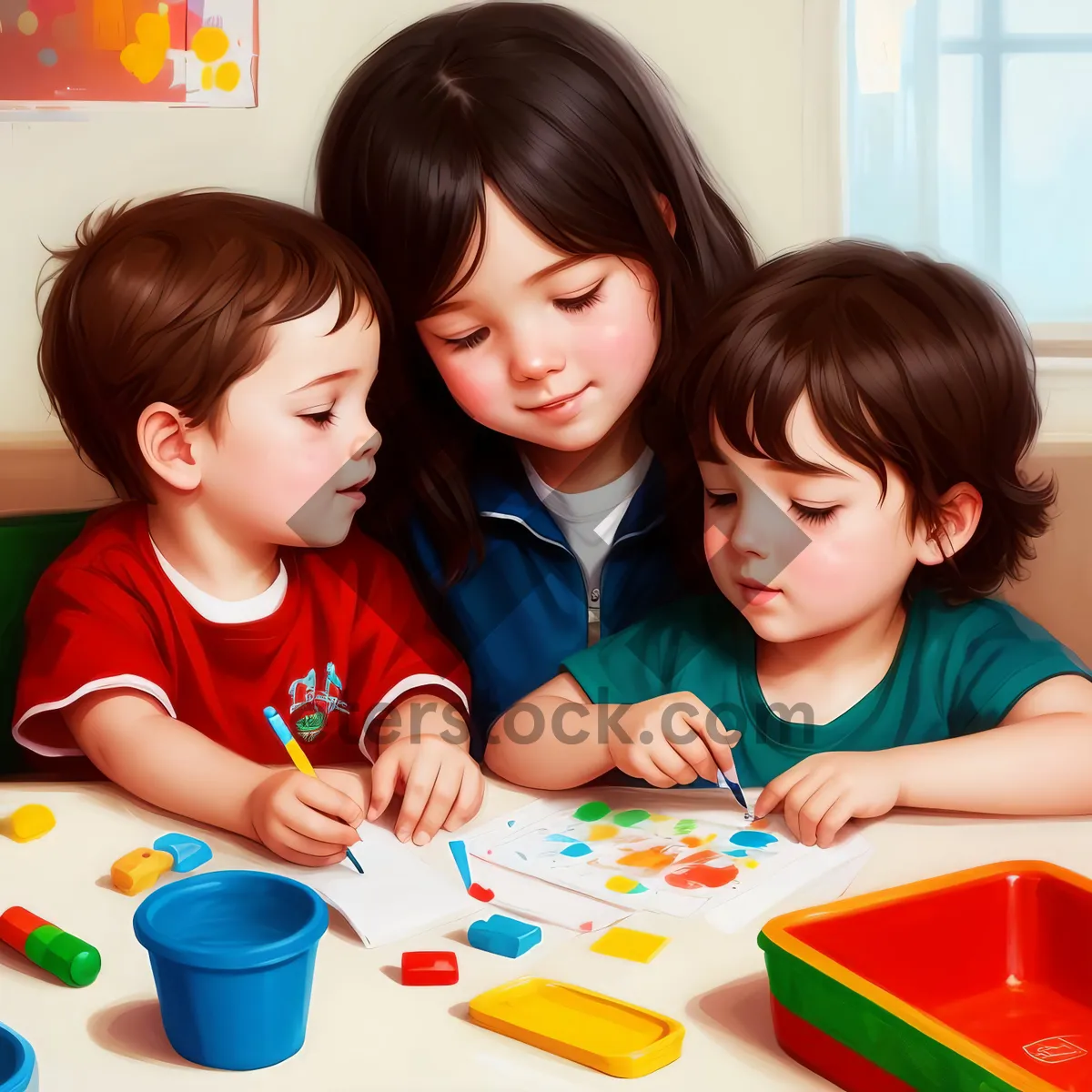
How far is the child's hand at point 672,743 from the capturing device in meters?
0.95

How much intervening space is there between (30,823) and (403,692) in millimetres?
373

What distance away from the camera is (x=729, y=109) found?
1.62m

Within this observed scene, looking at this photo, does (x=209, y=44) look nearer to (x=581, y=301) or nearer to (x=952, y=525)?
(x=581, y=301)

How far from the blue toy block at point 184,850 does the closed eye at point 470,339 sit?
0.50 m

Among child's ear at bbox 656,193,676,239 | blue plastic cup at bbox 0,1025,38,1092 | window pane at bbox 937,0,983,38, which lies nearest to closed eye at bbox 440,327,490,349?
child's ear at bbox 656,193,676,239

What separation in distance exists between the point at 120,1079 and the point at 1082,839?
645 mm

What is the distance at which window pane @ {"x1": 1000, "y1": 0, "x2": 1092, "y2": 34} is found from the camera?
6.19 ft

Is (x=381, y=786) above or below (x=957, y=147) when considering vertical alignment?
below

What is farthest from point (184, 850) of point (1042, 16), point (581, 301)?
point (1042, 16)

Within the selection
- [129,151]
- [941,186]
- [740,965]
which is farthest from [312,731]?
[941,186]

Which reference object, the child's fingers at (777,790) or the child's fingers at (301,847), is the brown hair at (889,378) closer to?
the child's fingers at (777,790)

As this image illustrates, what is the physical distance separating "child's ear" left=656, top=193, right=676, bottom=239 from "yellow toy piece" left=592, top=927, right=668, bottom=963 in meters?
0.72

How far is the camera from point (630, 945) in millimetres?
732

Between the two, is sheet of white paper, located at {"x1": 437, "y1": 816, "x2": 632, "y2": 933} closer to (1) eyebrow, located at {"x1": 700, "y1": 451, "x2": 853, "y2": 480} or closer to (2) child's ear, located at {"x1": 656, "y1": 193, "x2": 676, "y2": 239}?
(1) eyebrow, located at {"x1": 700, "y1": 451, "x2": 853, "y2": 480}
